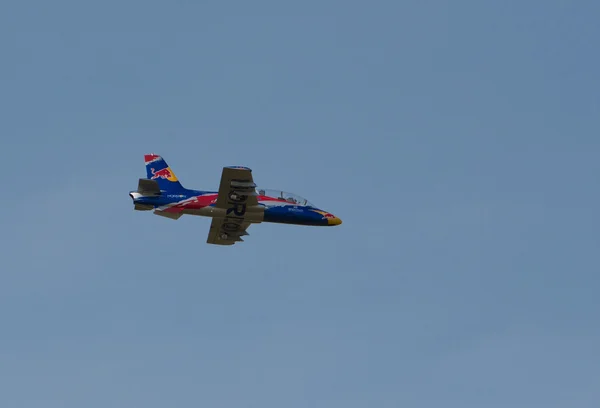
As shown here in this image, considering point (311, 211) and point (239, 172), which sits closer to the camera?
point (239, 172)

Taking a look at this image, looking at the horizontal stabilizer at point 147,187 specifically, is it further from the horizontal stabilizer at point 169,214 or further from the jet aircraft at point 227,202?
the horizontal stabilizer at point 169,214

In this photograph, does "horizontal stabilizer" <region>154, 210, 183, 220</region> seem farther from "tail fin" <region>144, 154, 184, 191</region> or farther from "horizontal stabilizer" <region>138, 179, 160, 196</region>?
"tail fin" <region>144, 154, 184, 191</region>

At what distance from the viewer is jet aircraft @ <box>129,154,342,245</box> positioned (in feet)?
303

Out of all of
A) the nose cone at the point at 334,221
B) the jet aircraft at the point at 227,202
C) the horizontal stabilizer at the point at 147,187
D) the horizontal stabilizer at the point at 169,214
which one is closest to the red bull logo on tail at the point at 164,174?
the jet aircraft at the point at 227,202

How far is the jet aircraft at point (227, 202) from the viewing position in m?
92.5

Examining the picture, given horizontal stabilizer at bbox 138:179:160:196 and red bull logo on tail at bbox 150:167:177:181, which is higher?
red bull logo on tail at bbox 150:167:177:181

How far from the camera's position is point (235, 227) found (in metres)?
97.1

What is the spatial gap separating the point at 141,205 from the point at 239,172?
8047 mm

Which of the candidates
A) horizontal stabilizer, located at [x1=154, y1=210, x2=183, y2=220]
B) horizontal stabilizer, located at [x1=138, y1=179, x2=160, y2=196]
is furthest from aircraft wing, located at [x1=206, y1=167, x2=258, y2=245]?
horizontal stabilizer, located at [x1=138, y1=179, x2=160, y2=196]

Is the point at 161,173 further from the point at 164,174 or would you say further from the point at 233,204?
the point at 233,204

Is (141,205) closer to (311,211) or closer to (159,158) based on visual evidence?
(159,158)

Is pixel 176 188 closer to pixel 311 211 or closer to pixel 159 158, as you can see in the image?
pixel 159 158

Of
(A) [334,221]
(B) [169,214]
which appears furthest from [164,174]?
(A) [334,221]

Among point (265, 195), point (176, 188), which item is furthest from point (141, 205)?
point (265, 195)
